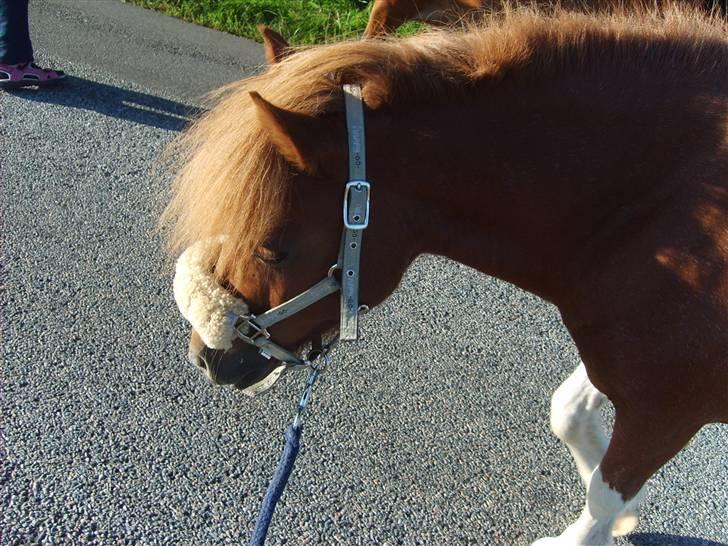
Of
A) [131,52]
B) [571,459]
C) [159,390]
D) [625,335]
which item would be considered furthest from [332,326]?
[131,52]

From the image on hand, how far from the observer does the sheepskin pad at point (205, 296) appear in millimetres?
1684

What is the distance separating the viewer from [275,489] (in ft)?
5.92

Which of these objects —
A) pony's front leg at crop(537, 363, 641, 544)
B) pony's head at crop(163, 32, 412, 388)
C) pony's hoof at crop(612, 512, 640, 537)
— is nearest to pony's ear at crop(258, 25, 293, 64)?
pony's head at crop(163, 32, 412, 388)

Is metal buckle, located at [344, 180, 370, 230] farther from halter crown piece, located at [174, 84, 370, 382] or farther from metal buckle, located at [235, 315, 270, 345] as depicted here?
metal buckle, located at [235, 315, 270, 345]

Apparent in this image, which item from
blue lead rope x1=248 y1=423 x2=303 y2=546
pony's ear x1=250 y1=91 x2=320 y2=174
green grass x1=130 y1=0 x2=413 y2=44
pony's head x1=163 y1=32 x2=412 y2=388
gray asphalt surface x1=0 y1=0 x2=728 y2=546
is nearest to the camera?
pony's ear x1=250 y1=91 x2=320 y2=174

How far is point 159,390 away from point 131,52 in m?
3.52

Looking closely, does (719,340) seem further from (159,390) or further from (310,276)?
(159,390)

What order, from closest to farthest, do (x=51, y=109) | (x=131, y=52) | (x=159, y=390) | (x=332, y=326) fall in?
(x=332, y=326) < (x=159, y=390) < (x=51, y=109) < (x=131, y=52)

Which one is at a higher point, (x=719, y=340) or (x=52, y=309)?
(x=719, y=340)

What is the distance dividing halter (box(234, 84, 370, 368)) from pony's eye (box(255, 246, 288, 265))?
0.11 m

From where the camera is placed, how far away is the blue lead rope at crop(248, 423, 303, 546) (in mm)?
1758

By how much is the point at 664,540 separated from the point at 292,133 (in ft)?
6.56

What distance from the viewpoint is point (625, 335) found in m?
1.75

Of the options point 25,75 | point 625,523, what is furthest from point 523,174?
point 25,75
